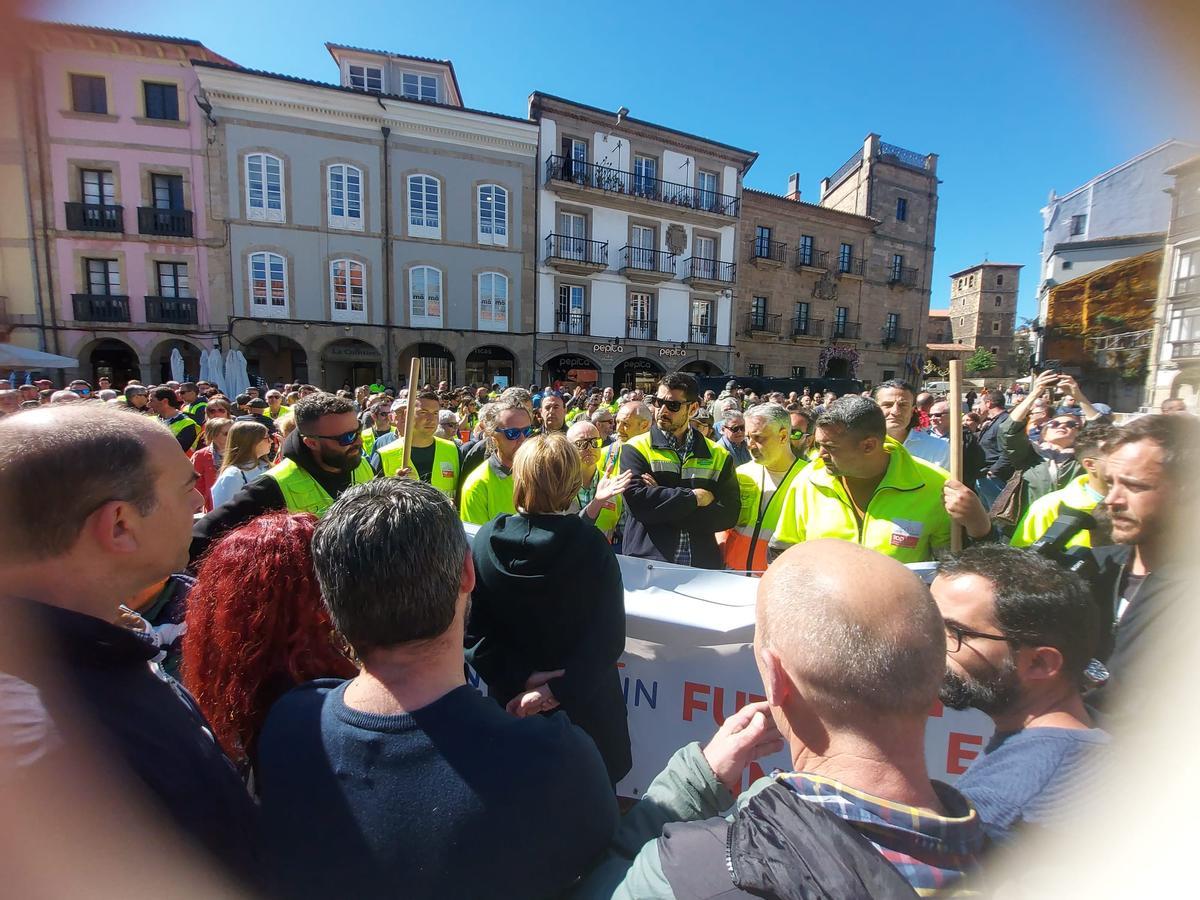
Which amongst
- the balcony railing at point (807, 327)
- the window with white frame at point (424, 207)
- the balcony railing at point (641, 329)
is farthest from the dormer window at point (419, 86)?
the balcony railing at point (807, 327)

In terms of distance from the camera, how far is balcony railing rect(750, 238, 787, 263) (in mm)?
26969

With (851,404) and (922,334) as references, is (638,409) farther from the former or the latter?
(922,334)

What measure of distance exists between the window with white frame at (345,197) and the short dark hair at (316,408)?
64.0 feet

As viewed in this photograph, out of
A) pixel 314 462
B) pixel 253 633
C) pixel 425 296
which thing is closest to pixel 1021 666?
pixel 253 633

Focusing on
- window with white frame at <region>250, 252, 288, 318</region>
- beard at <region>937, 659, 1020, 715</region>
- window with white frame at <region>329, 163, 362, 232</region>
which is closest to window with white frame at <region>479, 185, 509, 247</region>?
window with white frame at <region>329, 163, 362, 232</region>

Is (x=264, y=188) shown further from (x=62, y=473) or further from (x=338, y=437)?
(x=62, y=473)

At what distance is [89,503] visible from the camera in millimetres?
1104

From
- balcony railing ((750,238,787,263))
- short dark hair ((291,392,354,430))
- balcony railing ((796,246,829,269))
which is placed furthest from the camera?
balcony railing ((796,246,829,269))

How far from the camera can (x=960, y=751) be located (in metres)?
2.23

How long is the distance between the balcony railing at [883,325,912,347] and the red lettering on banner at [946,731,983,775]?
106 ft

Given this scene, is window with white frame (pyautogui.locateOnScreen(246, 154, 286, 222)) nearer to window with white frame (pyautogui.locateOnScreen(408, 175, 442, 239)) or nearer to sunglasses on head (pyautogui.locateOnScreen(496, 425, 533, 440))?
window with white frame (pyautogui.locateOnScreen(408, 175, 442, 239))

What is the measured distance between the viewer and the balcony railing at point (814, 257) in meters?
28.1

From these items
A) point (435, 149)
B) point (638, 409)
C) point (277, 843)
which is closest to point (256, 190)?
point (435, 149)

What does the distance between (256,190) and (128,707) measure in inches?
882
